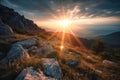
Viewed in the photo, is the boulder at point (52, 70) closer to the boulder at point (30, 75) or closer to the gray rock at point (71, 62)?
the boulder at point (30, 75)

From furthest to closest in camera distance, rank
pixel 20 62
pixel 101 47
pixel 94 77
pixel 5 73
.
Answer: pixel 101 47, pixel 94 77, pixel 20 62, pixel 5 73

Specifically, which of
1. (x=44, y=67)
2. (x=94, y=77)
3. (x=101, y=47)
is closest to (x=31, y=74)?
(x=44, y=67)

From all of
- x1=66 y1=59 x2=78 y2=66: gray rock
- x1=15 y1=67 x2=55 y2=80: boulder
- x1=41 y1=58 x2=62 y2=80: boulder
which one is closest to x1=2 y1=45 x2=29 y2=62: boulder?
x1=41 y1=58 x2=62 y2=80: boulder

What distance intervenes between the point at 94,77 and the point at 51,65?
414cm

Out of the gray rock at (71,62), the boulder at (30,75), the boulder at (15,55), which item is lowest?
the gray rock at (71,62)

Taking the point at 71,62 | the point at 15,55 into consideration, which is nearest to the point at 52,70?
the point at 71,62

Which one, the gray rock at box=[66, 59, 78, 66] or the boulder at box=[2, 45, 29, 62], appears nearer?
the boulder at box=[2, 45, 29, 62]

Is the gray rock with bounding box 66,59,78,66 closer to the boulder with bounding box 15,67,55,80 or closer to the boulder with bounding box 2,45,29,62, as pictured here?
the boulder with bounding box 2,45,29,62

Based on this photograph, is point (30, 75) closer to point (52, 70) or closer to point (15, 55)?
point (52, 70)

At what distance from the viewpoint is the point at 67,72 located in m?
12.6

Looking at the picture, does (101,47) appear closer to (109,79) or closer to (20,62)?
(109,79)

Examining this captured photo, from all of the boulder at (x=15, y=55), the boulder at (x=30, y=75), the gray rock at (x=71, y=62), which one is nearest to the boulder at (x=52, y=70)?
the boulder at (x=30, y=75)

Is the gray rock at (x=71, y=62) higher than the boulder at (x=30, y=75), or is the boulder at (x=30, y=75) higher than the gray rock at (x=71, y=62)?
the boulder at (x=30, y=75)

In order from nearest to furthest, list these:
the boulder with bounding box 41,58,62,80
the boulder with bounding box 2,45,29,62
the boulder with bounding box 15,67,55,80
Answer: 1. the boulder with bounding box 15,67,55,80
2. the boulder with bounding box 41,58,62,80
3. the boulder with bounding box 2,45,29,62
